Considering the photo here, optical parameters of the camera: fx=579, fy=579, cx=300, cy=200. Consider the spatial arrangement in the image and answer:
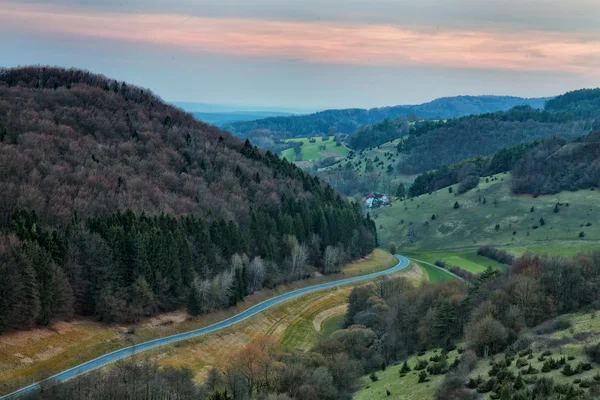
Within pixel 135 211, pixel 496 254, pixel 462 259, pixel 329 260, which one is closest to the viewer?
pixel 135 211

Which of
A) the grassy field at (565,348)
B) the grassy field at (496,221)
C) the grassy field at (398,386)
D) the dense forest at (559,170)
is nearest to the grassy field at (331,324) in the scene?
the grassy field at (398,386)

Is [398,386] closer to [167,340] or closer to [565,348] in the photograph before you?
[565,348]

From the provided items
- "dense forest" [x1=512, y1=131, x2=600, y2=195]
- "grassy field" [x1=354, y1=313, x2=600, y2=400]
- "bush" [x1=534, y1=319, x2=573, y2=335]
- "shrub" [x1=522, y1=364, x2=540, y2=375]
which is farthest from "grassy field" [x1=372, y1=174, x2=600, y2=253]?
"shrub" [x1=522, y1=364, x2=540, y2=375]

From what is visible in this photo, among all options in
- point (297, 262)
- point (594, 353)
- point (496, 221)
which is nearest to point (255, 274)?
point (297, 262)

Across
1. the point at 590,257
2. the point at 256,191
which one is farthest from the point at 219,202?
the point at 590,257

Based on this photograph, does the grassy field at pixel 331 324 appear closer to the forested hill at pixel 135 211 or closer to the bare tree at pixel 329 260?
the forested hill at pixel 135 211

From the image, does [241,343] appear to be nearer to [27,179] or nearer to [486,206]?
[27,179]

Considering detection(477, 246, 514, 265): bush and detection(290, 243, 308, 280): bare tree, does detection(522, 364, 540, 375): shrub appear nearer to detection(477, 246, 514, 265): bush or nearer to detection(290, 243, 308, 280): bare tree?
detection(290, 243, 308, 280): bare tree
